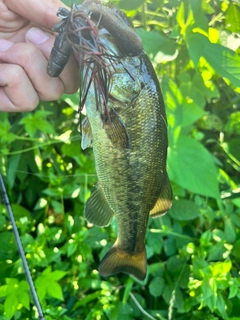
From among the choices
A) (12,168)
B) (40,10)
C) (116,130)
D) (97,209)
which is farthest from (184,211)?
(40,10)

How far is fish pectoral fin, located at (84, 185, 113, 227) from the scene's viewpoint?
3.34 ft

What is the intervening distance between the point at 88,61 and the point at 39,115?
2.32 ft

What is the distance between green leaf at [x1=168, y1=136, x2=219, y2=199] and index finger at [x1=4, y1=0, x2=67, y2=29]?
557 mm

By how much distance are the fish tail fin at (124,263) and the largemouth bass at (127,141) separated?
0.11 m

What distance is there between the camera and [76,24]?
0.64 metres

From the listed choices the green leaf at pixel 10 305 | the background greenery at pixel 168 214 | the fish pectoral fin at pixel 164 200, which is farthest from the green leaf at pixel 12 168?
the fish pectoral fin at pixel 164 200

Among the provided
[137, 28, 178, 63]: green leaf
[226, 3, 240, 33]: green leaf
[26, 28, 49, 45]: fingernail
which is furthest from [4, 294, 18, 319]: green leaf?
[226, 3, 240, 33]: green leaf

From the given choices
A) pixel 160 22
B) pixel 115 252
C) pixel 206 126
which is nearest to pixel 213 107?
pixel 206 126

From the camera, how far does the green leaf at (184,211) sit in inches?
60.3

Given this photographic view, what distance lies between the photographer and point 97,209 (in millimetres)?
1031

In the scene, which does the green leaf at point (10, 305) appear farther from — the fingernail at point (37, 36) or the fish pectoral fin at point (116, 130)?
the fingernail at point (37, 36)

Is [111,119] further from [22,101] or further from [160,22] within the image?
[160,22]

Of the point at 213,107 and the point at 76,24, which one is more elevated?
the point at 76,24

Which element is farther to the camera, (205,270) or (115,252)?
(205,270)
